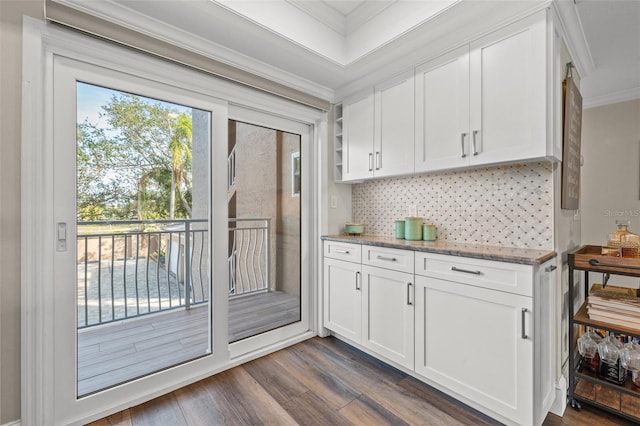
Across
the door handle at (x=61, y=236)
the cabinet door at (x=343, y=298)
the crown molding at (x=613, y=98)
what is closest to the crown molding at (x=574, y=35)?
the crown molding at (x=613, y=98)

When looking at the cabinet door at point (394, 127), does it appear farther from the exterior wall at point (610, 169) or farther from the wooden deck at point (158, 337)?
the exterior wall at point (610, 169)


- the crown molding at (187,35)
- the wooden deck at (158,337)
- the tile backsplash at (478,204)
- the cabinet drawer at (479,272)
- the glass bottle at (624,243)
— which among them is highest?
the crown molding at (187,35)

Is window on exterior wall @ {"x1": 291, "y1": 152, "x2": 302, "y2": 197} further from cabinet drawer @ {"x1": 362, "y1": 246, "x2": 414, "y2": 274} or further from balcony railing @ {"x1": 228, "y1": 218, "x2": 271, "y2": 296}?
cabinet drawer @ {"x1": 362, "y1": 246, "x2": 414, "y2": 274}

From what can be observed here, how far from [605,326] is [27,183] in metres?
3.21

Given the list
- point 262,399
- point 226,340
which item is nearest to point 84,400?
point 226,340

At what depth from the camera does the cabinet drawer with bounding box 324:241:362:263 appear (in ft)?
7.85

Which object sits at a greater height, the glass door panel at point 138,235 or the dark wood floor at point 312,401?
the glass door panel at point 138,235

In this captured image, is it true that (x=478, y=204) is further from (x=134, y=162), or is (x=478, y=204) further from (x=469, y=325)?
(x=134, y=162)

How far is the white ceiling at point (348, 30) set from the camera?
5.52ft

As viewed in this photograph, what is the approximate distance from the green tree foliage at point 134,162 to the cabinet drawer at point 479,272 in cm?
173

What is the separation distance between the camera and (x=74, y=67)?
162cm

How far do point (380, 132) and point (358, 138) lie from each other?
0.25 meters

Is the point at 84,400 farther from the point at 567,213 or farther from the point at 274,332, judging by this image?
the point at 567,213

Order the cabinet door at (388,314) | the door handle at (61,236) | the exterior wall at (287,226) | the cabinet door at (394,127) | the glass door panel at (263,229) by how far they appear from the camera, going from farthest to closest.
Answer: the exterior wall at (287,226) < the glass door panel at (263,229) < the cabinet door at (394,127) < the cabinet door at (388,314) < the door handle at (61,236)
